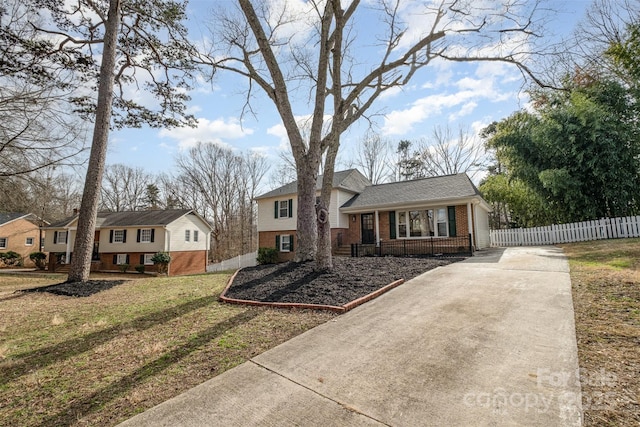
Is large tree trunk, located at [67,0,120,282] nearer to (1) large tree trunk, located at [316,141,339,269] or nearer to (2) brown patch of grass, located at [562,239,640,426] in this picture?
(1) large tree trunk, located at [316,141,339,269]

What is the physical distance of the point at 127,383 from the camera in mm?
2830

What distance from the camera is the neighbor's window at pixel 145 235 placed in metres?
22.9

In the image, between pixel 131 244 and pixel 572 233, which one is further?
pixel 131 244

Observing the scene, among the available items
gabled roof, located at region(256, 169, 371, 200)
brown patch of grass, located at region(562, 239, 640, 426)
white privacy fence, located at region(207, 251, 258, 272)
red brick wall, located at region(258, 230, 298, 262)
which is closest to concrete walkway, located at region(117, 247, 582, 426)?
brown patch of grass, located at region(562, 239, 640, 426)

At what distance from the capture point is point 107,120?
877 centimetres

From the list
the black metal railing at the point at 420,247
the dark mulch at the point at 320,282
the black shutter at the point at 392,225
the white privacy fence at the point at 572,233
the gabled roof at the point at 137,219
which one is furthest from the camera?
the gabled roof at the point at 137,219

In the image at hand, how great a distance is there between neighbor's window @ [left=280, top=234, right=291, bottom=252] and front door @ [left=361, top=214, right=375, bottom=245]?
15.9ft

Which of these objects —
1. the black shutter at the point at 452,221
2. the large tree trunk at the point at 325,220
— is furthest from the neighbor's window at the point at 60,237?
the black shutter at the point at 452,221

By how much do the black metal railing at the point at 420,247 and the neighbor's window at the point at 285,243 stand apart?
190 inches

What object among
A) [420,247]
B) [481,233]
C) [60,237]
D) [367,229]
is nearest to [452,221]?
[420,247]

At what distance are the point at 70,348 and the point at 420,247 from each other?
1365 centimetres

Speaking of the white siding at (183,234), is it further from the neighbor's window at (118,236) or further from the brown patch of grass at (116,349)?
the brown patch of grass at (116,349)

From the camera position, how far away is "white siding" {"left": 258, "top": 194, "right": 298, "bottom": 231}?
1859cm

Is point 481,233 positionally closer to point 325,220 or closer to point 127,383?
point 325,220
